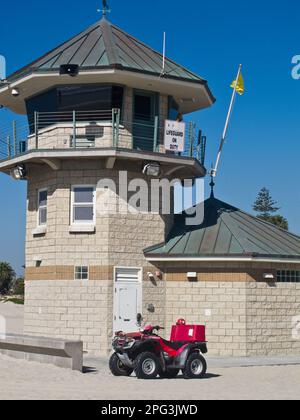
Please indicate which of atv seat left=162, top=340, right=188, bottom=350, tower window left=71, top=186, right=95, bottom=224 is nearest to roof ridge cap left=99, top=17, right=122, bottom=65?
tower window left=71, top=186, right=95, bottom=224

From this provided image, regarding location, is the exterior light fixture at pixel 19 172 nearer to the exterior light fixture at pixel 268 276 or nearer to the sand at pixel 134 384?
the sand at pixel 134 384

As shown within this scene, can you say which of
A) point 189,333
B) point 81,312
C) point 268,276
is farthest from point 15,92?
point 189,333

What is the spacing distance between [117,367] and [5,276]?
193ft

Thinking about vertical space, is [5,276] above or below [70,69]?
below

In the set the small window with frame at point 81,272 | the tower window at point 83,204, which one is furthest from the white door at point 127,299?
the tower window at point 83,204

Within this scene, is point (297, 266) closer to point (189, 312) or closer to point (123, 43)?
point (189, 312)

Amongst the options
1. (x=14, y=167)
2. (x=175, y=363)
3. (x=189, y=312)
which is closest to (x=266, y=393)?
(x=175, y=363)

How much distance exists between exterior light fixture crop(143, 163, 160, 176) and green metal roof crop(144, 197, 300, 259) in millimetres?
2548

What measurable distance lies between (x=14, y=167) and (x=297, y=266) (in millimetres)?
10368

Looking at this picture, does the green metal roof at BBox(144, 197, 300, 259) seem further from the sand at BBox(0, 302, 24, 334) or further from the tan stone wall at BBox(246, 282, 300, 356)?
the sand at BBox(0, 302, 24, 334)

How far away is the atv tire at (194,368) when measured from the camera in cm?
1883

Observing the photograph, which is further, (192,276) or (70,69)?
(192,276)

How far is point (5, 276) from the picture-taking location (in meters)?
76.2

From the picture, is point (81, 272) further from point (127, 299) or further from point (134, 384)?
Result: point (134, 384)
